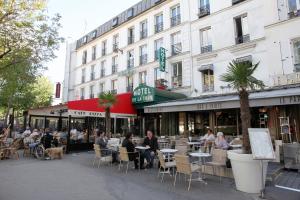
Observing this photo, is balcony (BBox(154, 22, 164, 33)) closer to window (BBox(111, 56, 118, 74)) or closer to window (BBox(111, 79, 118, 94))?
window (BBox(111, 56, 118, 74))

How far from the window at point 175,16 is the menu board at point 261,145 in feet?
45.6

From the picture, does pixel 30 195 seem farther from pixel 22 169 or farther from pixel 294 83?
pixel 294 83

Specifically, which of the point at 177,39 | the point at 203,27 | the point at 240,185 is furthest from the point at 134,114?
the point at 240,185

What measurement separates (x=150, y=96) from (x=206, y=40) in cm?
543

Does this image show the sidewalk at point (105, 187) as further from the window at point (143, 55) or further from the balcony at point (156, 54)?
the window at point (143, 55)

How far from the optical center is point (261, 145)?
5.61 metres

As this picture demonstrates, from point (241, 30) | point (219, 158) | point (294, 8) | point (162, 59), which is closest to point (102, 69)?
point (162, 59)

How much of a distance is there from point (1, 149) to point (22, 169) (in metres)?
3.52

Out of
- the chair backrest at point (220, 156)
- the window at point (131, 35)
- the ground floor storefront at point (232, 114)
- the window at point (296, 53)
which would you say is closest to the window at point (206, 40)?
the ground floor storefront at point (232, 114)

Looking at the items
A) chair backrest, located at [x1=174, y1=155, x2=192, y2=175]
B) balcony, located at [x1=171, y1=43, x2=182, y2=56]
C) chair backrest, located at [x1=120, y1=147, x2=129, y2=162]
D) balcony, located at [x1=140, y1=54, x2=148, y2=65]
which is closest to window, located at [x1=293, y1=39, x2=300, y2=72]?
balcony, located at [x1=171, y1=43, x2=182, y2=56]

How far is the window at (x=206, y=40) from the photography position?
1601 centimetres

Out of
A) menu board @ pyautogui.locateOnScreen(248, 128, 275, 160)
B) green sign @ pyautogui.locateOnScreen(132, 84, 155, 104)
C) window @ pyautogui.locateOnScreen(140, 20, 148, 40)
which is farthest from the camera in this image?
window @ pyautogui.locateOnScreen(140, 20, 148, 40)

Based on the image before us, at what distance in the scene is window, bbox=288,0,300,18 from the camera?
12.3m

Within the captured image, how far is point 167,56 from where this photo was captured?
718 inches
